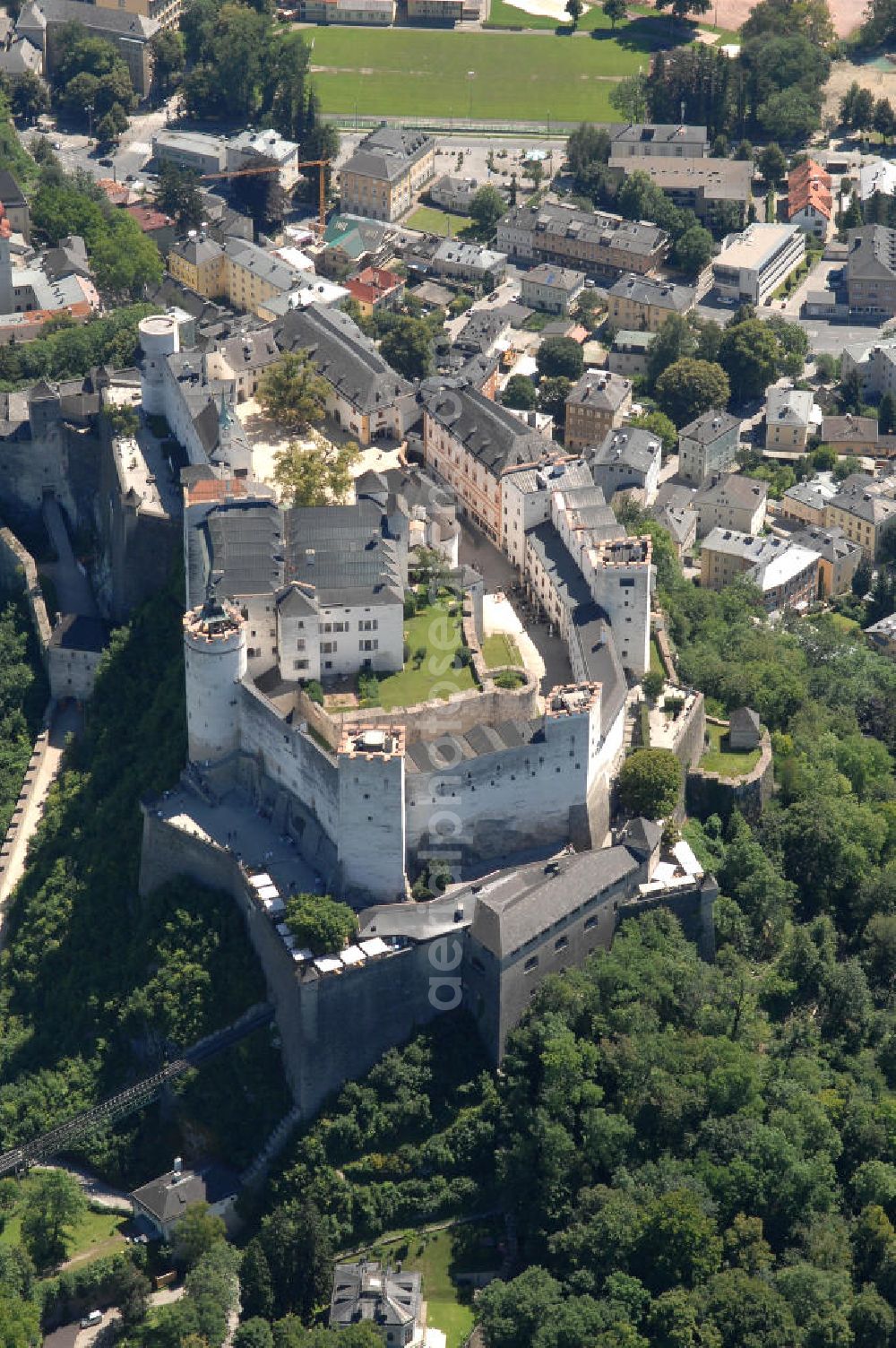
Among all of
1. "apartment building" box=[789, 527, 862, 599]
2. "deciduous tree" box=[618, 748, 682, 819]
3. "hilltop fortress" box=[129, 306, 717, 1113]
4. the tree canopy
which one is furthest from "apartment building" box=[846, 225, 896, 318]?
the tree canopy

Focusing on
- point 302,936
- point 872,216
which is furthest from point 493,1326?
point 872,216

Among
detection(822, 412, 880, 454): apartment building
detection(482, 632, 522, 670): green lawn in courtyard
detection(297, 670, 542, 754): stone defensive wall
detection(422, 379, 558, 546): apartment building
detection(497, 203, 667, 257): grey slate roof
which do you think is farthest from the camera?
detection(497, 203, 667, 257): grey slate roof

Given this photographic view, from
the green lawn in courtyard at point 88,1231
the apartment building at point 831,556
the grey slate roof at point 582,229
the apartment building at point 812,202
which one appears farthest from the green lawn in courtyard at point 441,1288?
the apartment building at point 812,202

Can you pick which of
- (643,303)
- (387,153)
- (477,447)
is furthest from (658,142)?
(477,447)

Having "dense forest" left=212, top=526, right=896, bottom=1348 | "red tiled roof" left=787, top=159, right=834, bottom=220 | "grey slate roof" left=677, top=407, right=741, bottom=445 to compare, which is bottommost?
"dense forest" left=212, top=526, right=896, bottom=1348

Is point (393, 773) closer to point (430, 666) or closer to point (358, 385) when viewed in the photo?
point (430, 666)

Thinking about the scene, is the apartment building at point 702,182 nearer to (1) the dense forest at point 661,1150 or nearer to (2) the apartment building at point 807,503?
(2) the apartment building at point 807,503

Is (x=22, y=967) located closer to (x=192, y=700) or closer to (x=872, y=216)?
(x=192, y=700)

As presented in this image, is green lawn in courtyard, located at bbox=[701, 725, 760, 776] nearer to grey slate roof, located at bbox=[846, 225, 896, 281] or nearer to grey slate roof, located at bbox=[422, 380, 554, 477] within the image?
grey slate roof, located at bbox=[422, 380, 554, 477]
